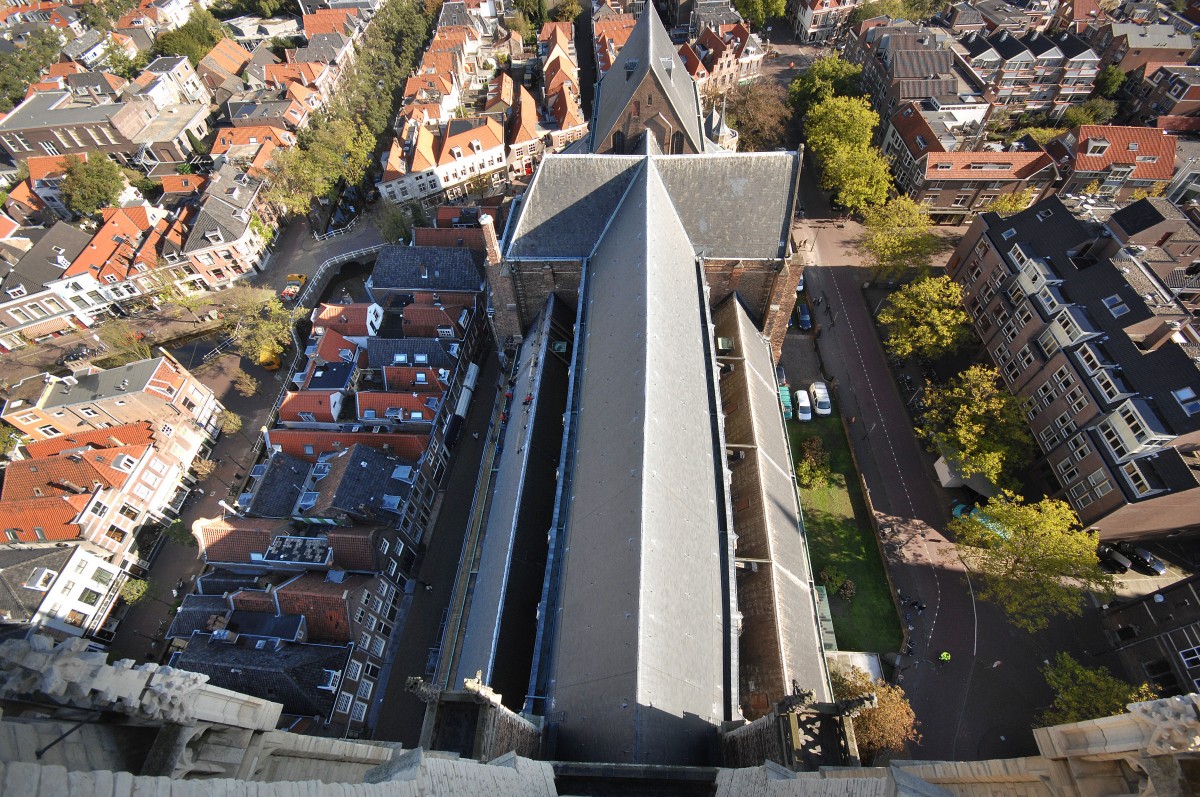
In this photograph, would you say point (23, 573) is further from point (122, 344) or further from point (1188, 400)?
point (1188, 400)

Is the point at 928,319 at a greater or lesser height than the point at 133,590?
greater

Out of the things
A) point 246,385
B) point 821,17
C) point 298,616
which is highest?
point 821,17

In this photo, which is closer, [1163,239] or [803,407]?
[1163,239]

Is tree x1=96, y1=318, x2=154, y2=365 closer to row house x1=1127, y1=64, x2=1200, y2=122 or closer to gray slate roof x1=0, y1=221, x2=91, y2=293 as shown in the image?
gray slate roof x1=0, y1=221, x2=91, y2=293

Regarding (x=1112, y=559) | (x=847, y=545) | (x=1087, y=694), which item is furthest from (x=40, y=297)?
(x=1112, y=559)

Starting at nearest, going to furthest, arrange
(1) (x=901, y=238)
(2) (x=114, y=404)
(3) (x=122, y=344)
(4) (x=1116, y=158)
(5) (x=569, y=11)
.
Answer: (2) (x=114, y=404), (1) (x=901, y=238), (3) (x=122, y=344), (4) (x=1116, y=158), (5) (x=569, y=11)

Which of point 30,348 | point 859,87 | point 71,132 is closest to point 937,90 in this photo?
point 859,87

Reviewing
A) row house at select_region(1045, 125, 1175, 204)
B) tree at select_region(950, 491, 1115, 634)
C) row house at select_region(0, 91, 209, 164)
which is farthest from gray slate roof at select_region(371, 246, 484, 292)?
row house at select_region(1045, 125, 1175, 204)

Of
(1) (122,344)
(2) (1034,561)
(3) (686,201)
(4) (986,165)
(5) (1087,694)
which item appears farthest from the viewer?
(4) (986,165)
